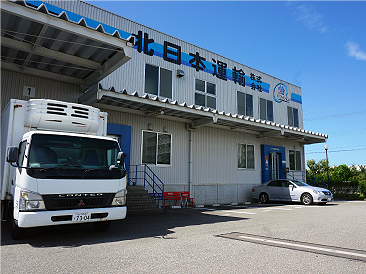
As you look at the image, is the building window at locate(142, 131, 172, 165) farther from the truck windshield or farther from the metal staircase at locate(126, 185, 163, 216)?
the truck windshield

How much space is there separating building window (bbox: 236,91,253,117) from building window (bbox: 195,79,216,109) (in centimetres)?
230

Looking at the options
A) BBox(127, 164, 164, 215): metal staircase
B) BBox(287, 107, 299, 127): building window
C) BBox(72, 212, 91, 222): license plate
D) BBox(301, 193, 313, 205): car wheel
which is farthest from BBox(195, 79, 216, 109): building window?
BBox(72, 212, 91, 222): license plate

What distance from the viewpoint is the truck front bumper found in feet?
17.2

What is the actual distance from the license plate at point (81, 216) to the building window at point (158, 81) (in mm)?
A: 8917

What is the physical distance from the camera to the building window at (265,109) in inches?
787

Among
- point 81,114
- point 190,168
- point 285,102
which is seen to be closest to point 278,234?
point 81,114

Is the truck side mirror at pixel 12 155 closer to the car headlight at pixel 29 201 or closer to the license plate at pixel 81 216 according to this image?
the car headlight at pixel 29 201

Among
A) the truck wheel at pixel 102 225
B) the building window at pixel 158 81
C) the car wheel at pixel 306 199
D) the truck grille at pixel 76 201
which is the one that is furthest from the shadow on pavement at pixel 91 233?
the car wheel at pixel 306 199

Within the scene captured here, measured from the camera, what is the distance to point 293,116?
22953mm

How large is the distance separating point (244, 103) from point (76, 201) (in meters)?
14.7

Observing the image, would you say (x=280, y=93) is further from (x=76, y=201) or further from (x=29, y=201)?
(x=29, y=201)

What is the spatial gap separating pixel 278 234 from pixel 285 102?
56.7 feet

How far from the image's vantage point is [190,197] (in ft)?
46.1

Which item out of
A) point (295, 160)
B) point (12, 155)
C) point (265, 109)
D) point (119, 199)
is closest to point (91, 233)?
point (119, 199)
